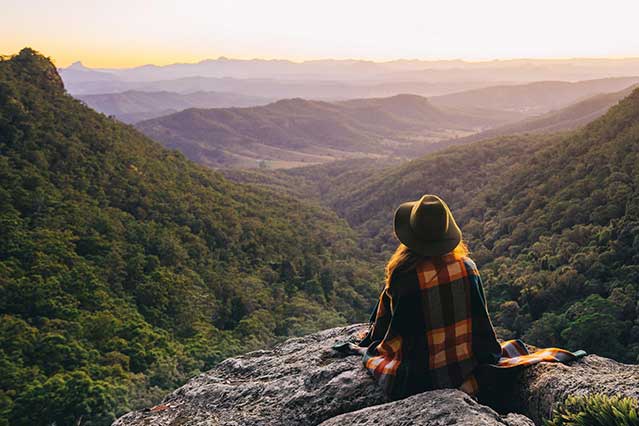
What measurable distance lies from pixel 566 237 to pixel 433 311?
37.8 meters

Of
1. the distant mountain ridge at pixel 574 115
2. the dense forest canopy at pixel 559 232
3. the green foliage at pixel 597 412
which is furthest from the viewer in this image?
the distant mountain ridge at pixel 574 115

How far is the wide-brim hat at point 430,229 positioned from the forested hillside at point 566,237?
72.1 ft

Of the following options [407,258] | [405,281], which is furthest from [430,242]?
[405,281]

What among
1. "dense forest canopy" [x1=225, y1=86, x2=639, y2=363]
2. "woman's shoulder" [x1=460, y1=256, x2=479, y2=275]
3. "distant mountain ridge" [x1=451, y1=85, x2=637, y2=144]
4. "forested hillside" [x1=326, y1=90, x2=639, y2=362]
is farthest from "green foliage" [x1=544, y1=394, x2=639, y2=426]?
"distant mountain ridge" [x1=451, y1=85, x2=637, y2=144]

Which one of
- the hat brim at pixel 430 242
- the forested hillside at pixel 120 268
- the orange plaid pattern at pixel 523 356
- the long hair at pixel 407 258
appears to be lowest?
the forested hillside at pixel 120 268

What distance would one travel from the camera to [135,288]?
36.8 m

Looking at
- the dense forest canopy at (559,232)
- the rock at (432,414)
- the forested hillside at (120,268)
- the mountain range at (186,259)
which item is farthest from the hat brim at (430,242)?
the dense forest canopy at (559,232)

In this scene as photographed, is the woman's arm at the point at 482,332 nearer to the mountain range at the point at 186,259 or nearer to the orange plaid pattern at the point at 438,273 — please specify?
the orange plaid pattern at the point at 438,273

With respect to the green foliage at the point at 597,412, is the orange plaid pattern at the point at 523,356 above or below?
below

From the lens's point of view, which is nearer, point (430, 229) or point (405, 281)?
point (430, 229)

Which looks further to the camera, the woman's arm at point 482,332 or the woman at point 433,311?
the woman's arm at point 482,332

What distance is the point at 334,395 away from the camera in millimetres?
5371

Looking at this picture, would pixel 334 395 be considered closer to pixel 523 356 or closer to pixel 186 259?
pixel 523 356

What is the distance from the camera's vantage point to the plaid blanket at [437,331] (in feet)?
16.4
